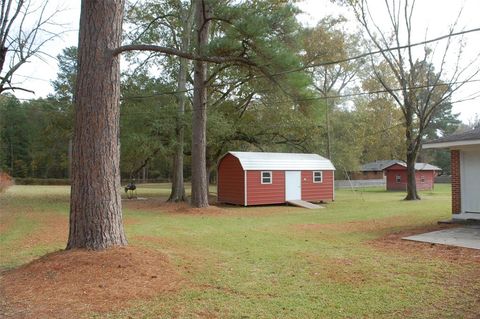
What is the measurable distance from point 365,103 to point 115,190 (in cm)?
4081

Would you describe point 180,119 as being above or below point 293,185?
above

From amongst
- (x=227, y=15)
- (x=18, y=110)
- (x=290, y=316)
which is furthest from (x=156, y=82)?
(x=18, y=110)

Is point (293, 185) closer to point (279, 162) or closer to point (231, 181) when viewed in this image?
point (279, 162)

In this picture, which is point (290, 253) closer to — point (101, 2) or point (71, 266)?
point (71, 266)

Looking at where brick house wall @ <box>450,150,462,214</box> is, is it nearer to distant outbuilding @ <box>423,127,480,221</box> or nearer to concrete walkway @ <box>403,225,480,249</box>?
distant outbuilding @ <box>423,127,480,221</box>

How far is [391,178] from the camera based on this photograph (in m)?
41.1

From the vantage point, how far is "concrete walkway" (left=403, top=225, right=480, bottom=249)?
28.9ft

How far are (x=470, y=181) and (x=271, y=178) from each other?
10996 millimetres

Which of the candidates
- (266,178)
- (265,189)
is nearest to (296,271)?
(265,189)

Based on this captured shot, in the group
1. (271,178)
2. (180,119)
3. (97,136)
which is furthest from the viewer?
(271,178)

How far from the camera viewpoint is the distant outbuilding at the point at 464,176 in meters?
11.8

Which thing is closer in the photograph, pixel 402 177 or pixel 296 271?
pixel 296 271

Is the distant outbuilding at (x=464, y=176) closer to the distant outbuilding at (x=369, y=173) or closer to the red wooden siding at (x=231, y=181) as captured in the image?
the red wooden siding at (x=231, y=181)

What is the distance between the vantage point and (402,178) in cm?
4066
